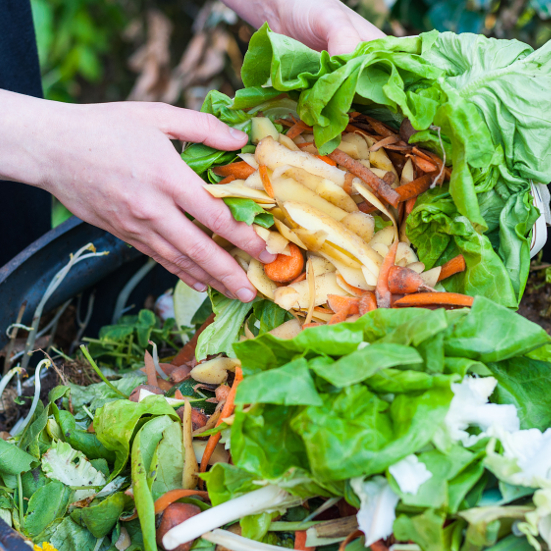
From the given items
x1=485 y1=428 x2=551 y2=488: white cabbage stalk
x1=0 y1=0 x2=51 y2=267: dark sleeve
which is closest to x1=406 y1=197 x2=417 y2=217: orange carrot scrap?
x1=485 y1=428 x2=551 y2=488: white cabbage stalk

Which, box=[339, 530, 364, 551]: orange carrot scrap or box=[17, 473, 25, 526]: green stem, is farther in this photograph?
box=[17, 473, 25, 526]: green stem

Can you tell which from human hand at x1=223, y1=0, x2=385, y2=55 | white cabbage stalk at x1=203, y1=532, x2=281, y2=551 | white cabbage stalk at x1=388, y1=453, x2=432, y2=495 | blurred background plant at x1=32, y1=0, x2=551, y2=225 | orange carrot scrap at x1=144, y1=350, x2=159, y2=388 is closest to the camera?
white cabbage stalk at x1=388, y1=453, x2=432, y2=495

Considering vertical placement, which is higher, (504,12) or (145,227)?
(504,12)

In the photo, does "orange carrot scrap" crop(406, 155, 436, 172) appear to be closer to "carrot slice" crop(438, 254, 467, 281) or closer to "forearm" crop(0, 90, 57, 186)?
→ "carrot slice" crop(438, 254, 467, 281)

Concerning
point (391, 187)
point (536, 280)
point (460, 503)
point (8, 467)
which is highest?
point (391, 187)

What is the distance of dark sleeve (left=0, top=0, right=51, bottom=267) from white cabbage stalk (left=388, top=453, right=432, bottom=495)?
1525 millimetres

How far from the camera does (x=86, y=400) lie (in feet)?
4.53

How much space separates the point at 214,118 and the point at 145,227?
28cm

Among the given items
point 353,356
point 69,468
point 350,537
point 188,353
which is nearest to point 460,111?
point 353,356

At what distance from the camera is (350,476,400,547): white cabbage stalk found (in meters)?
0.78

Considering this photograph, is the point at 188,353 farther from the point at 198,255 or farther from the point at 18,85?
the point at 18,85

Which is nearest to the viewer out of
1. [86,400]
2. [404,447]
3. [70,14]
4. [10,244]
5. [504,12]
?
[404,447]

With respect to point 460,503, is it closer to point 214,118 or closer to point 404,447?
point 404,447

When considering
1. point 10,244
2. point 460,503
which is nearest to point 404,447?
point 460,503
